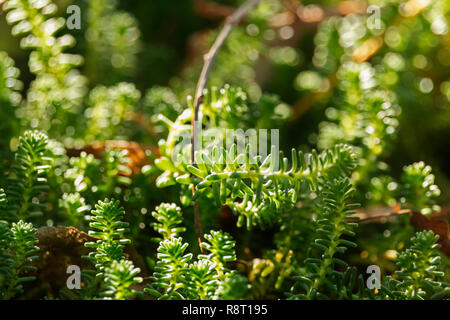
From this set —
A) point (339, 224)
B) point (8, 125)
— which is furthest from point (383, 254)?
point (8, 125)

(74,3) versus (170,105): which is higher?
(74,3)

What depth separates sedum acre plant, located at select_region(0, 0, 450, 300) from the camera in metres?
1.00

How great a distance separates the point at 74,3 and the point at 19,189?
0.97 metres

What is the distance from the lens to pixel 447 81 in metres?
1.82

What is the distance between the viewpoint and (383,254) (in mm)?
1298

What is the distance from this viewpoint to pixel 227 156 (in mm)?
976

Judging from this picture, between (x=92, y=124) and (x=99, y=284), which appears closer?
(x=99, y=284)

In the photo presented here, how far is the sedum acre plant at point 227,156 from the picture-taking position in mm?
998

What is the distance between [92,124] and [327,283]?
0.83 meters

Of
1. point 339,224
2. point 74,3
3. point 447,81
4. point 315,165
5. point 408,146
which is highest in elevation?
point 74,3

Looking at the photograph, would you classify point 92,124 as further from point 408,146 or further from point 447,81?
point 447,81
